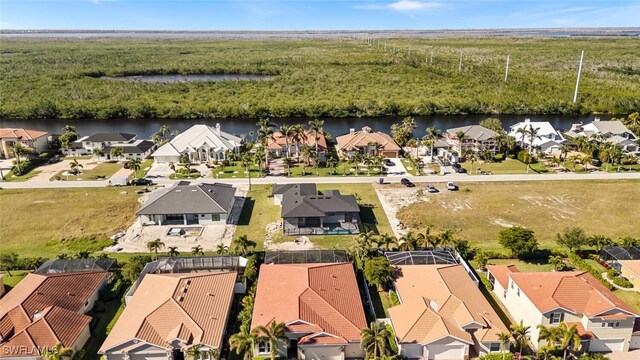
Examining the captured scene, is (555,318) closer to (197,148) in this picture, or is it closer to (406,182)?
(406,182)

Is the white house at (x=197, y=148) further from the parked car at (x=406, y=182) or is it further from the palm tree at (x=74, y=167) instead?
the parked car at (x=406, y=182)

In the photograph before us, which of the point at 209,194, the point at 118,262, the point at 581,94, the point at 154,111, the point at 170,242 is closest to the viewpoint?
the point at 118,262

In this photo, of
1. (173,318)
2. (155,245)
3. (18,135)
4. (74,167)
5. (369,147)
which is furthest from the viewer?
(369,147)

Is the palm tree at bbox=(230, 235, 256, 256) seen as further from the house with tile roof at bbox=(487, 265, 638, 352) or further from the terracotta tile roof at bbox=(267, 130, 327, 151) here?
the terracotta tile roof at bbox=(267, 130, 327, 151)

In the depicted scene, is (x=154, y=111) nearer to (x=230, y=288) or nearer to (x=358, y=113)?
(x=358, y=113)

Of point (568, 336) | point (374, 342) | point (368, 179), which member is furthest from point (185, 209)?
point (568, 336)

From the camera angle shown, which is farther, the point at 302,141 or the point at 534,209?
the point at 302,141

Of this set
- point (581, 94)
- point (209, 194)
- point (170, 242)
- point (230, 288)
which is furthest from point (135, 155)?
point (581, 94)
